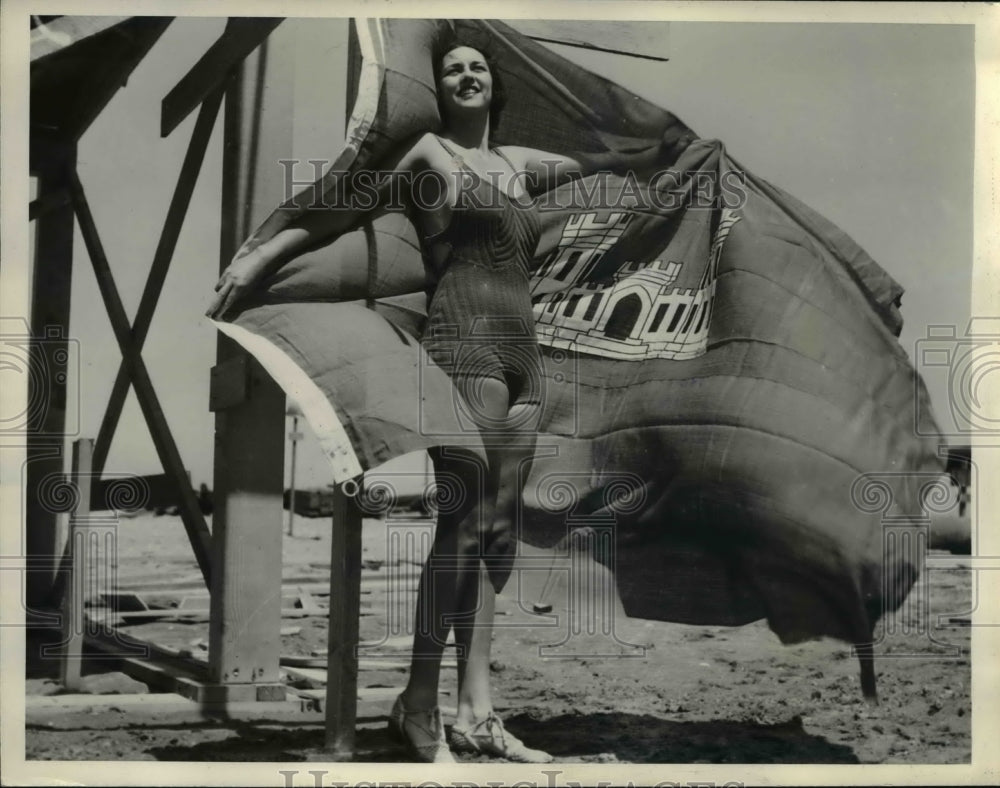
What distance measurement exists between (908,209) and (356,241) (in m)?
2.68

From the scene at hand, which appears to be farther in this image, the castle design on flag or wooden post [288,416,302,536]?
the castle design on flag

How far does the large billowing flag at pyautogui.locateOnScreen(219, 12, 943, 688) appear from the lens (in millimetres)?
6797

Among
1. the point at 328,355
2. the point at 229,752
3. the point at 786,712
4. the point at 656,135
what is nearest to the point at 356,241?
the point at 328,355

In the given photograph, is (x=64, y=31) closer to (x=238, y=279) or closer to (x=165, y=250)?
(x=165, y=250)

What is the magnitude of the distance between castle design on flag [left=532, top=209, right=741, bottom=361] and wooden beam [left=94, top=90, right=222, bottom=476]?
1.71m

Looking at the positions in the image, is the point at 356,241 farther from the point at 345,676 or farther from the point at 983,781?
the point at 983,781

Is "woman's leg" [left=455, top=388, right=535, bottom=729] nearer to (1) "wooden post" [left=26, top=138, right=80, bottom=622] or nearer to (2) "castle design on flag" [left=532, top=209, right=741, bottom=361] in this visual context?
(2) "castle design on flag" [left=532, top=209, right=741, bottom=361]

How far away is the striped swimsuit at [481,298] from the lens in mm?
6851

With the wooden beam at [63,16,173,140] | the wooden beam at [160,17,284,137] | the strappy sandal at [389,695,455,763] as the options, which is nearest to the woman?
the strappy sandal at [389,695,455,763]

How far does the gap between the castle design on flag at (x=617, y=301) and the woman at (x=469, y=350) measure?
0.46 feet

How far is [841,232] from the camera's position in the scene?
7.19 meters

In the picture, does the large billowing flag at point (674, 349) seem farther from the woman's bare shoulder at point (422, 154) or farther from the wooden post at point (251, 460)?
the wooden post at point (251, 460)
